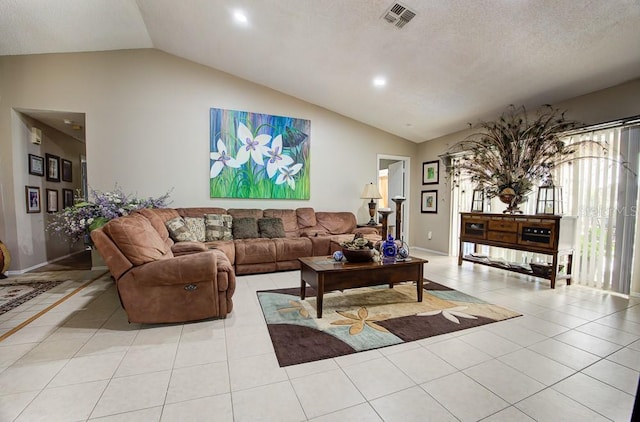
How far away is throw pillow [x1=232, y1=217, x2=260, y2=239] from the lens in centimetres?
435

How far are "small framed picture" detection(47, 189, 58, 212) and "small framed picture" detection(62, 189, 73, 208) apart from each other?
0.27 metres

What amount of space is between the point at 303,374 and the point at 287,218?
3.39 m

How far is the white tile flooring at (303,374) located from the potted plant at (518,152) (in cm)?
195

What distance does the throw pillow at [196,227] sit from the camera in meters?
3.99

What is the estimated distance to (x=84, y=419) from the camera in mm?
1341

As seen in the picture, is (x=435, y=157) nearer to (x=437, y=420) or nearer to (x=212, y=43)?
(x=212, y=43)

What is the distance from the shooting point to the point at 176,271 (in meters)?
2.25

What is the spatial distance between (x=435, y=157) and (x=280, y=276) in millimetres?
4095

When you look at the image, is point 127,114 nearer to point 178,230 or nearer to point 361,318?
point 178,230

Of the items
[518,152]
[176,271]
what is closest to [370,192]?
[518,152]

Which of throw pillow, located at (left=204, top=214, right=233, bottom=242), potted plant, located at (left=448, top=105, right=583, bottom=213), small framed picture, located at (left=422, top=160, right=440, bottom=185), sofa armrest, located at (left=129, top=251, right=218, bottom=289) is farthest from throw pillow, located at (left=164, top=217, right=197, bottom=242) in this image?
small framed picture, located at (left=422, top=160, right=440, bottom=185)

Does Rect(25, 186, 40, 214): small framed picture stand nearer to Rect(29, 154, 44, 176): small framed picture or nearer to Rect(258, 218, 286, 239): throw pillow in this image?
Rect(29, 154, 44, 176): small framed picture

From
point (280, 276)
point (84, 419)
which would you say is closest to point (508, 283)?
point (280, 276)

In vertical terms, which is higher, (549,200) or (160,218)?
(549,200)
